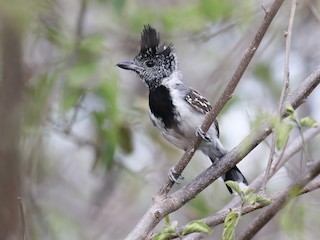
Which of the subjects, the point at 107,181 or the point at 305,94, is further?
the point at 107,181

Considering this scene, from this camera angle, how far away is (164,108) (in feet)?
11.0

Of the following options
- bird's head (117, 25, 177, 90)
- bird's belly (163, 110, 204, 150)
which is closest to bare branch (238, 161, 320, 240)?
bird's belly (163, 110, 204, 150)

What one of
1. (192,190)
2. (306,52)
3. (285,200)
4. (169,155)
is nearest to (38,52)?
(169,155)

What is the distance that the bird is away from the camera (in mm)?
3330

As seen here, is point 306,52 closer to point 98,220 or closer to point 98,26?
point 98,26

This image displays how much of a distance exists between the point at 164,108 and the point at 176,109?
6cm

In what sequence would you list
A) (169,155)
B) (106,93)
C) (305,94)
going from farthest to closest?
(169,155), (106,93), (305,94)

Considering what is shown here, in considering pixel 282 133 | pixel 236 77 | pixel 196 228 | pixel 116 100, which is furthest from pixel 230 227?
pixel 116 100

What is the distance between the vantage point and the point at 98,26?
510 centimetres

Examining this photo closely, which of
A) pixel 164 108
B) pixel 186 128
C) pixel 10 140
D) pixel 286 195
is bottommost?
pixel 286 195

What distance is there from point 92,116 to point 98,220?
1.45m

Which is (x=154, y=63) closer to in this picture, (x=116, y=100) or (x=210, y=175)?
(x=116, y=100)

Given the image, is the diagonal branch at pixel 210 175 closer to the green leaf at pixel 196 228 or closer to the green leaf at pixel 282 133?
the green leaf at pixel 196 228

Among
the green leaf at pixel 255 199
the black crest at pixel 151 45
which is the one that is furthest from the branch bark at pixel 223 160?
the black crest at pixel 151 45
